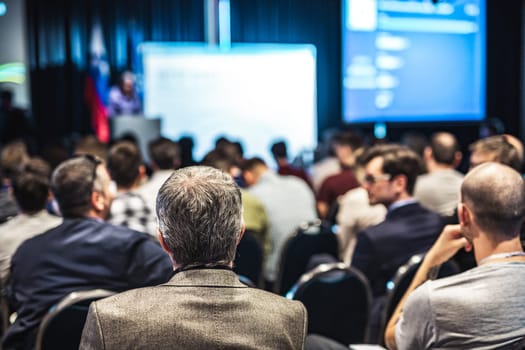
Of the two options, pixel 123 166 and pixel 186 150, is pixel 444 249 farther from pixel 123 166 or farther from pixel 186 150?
pixel 186 150

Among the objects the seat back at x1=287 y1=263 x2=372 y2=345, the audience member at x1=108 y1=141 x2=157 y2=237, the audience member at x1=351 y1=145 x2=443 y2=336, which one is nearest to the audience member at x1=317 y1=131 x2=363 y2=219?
the audience member at x1=351 y1=145 x2=443 y2=336

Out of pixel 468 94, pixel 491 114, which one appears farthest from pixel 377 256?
pixel 491 114

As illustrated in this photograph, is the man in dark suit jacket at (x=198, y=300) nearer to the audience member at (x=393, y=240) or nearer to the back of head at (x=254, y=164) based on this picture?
the audience member at (x=393, y=240)

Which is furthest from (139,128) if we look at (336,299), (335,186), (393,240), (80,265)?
(80,265)

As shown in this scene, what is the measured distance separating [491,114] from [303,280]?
9.89 metres

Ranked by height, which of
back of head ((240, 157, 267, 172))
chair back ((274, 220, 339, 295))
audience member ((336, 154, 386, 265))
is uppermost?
back of head ((240, 157, 267, 172))

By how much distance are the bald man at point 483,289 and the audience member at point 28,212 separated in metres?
1.70

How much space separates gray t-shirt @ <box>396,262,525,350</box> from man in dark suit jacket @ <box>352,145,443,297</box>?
1.13 meters

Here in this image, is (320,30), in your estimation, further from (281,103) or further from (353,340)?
(353,340)

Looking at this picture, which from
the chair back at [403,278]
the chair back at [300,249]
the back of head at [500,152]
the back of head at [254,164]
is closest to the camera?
the chair back at [403,278]

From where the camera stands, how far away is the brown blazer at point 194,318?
134 centimetres

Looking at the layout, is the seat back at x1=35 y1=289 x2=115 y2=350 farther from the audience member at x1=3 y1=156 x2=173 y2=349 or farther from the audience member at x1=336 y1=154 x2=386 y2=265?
the audience member at x1=336 y1=154 x2=386 y2=265

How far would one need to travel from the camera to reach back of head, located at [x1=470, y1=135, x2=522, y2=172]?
318 cm

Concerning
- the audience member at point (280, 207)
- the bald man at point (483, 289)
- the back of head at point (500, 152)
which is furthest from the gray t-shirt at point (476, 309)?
the audience member at point (280, 207)
